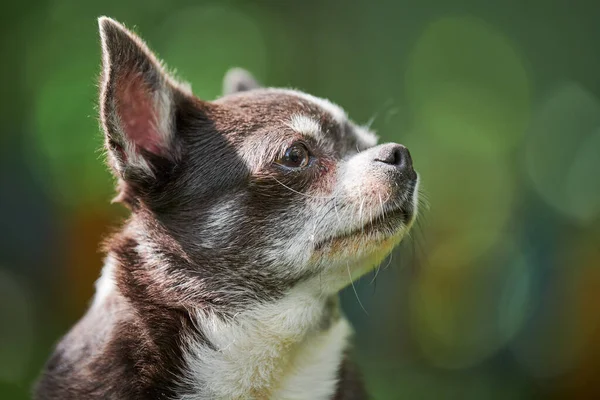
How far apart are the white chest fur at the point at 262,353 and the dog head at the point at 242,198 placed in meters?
0.12

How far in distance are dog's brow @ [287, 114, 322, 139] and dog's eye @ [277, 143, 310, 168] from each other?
0.10m

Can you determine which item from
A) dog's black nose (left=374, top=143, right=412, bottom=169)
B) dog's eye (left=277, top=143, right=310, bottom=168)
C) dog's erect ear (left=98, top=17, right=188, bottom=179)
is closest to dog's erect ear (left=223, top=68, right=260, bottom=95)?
dog's erect ear (left=98, top=17, right=188, bottom=179)

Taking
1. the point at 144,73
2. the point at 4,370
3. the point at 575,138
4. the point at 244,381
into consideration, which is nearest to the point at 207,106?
the point at 144,73

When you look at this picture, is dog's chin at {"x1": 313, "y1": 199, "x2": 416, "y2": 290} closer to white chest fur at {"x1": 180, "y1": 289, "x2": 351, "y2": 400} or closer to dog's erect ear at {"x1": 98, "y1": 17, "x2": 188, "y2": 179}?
white chest fur at {"x1": 180, "y1": 289, "x2": 351, "y2": 400}

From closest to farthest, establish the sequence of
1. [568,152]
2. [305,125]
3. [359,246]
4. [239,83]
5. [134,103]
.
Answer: [359,246]
[134,103]
[305,125]
[239,83]
[568,152]

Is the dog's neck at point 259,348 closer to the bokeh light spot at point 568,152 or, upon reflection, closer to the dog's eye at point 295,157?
the dog's eye at point 295,157

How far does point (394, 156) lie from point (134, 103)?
142 centimetres

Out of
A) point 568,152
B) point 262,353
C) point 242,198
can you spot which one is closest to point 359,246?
point 242,198

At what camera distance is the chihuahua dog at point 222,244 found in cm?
373

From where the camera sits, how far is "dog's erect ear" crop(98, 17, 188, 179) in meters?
3.61

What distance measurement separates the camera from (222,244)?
3.82 metres

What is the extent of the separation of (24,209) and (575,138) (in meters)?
7.84

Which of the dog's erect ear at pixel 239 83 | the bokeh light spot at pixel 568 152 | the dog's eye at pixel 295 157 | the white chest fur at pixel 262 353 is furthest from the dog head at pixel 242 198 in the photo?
the bokeh light spot at pixel 568 152

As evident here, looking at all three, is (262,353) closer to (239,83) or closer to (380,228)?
(380,228)
